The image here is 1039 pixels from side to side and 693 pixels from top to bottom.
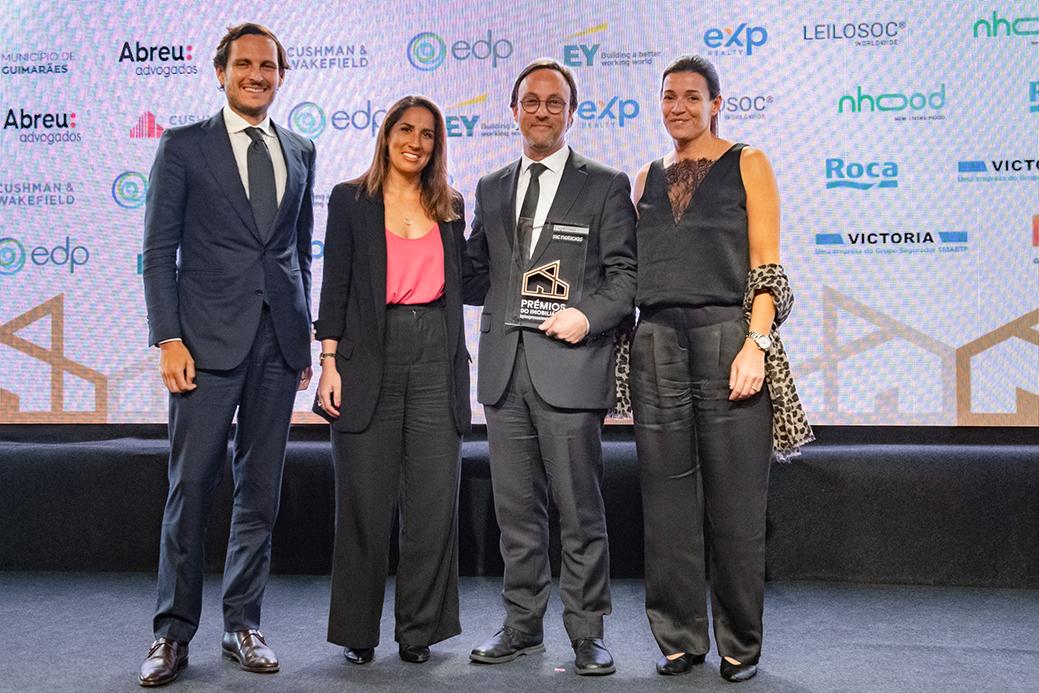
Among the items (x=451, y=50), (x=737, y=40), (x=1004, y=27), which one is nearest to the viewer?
(x=1004, y=27)

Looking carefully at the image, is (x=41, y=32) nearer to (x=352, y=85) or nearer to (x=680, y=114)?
(x=352, y=85)

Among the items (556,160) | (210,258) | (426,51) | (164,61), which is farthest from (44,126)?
(556,160)

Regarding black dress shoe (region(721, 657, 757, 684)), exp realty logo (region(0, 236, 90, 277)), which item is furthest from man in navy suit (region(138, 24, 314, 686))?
exp realty logo (region(0, 236, 90, 277))

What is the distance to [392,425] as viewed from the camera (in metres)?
2.60

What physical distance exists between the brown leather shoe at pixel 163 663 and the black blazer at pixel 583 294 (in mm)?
976

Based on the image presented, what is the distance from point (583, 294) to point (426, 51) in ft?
5.78

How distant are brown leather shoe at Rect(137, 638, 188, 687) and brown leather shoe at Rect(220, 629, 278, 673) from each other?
0.44 ft

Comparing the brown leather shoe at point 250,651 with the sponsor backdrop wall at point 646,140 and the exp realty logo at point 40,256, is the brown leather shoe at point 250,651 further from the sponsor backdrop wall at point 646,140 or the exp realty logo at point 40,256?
A: the exp realty logo at point 40,256

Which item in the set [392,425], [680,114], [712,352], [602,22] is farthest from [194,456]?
[602,22]

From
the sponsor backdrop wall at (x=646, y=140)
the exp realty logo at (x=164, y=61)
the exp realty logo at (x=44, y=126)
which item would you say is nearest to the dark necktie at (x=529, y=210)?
the sponsor backdrop wall at (x=646, y=140)

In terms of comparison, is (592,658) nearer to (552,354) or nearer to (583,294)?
(552,354)

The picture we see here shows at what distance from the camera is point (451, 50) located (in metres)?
3.91

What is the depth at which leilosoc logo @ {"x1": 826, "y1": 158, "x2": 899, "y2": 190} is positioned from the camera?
3738 millimetres

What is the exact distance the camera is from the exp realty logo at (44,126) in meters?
4.05
